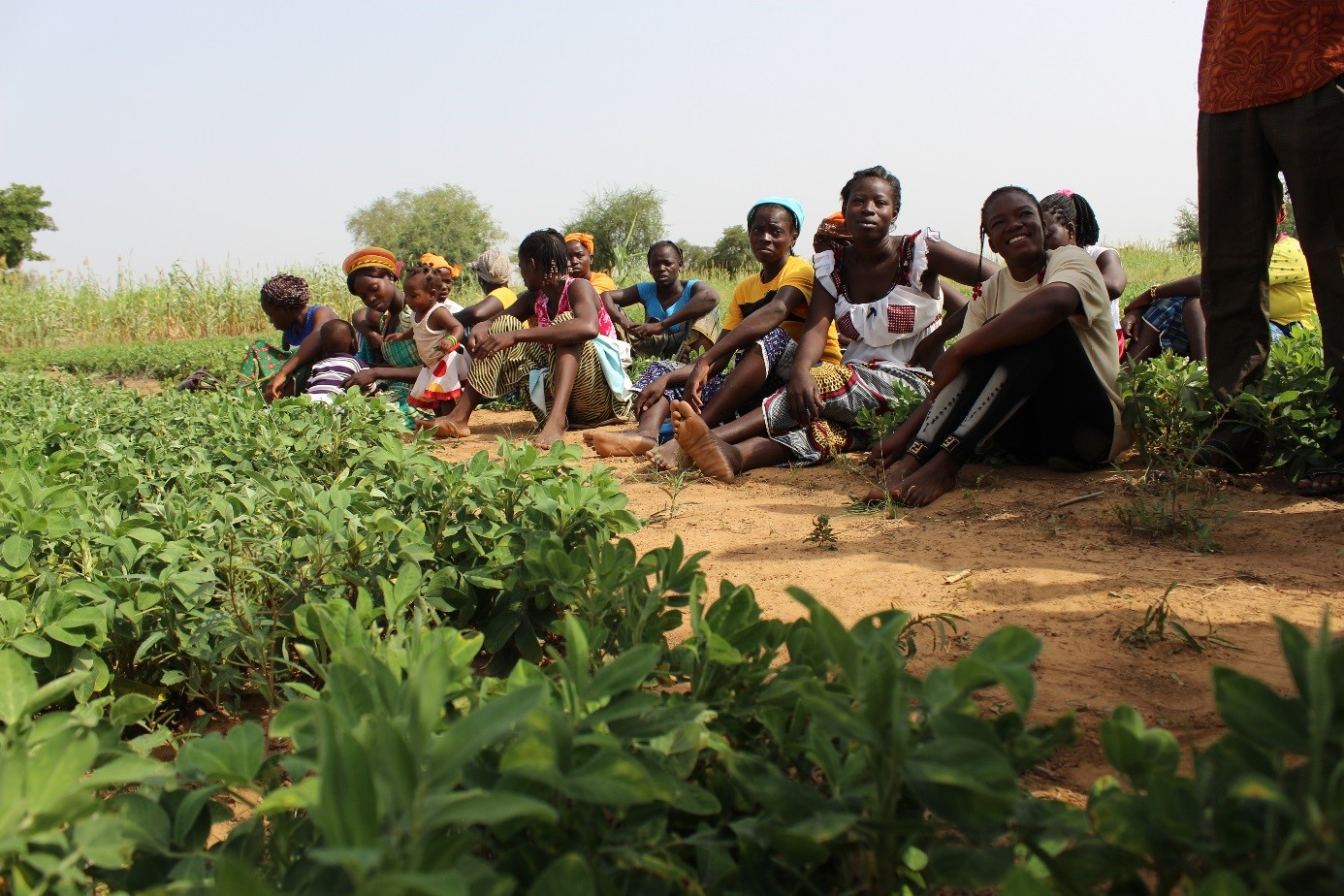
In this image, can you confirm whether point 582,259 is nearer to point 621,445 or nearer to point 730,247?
point 621,445

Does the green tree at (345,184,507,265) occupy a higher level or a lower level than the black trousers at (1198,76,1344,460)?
higher

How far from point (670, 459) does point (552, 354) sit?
1.88m

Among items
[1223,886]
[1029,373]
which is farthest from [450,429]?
[1223,886]

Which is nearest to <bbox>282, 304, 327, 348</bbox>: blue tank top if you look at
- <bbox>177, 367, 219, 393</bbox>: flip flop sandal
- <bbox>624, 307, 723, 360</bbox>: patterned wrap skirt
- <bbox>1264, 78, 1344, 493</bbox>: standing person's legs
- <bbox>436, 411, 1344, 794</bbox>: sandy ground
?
<bbox>177, 367, 219, 393</bbox>: flip flop sandal

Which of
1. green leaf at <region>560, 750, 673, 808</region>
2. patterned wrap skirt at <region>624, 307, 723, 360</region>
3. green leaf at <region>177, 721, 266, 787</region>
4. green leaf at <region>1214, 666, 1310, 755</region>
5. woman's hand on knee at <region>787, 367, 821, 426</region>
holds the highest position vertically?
patterned wrap skirt at <region>624, 307, 723, 360</region>

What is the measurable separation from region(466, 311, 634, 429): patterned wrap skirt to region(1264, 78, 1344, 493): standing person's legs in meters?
3.95

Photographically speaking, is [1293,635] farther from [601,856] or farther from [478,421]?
[478,421]

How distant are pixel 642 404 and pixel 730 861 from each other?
185 inches

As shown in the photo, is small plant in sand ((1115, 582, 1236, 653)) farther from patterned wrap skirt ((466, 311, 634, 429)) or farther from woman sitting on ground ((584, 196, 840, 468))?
patterned wrap skirt ((466, 311, 634, 429))

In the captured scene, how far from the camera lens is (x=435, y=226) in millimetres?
52219

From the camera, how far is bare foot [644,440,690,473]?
470cm

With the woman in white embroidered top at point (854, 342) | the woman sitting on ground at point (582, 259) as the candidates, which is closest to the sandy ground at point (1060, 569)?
the woman in white embroidered top at point (854, 342)

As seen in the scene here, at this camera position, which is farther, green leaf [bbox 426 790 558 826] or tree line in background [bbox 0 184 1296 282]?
tree line in background [bbox 0 184 1296 282]

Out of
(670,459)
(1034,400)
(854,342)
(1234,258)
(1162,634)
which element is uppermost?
(1234,258)
